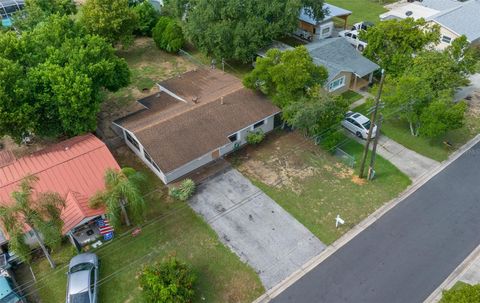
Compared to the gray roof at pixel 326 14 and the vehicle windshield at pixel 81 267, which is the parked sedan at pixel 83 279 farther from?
the gray roof at pixel 326 14

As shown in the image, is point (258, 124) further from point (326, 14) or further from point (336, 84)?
point (326, 14)

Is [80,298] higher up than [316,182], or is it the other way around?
[80,298]

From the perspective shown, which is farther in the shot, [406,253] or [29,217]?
[406,253]

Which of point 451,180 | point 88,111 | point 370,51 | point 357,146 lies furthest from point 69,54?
point 451,180

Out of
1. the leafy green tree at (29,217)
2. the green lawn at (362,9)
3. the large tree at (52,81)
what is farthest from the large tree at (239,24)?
the leafy green tree at (29,217)

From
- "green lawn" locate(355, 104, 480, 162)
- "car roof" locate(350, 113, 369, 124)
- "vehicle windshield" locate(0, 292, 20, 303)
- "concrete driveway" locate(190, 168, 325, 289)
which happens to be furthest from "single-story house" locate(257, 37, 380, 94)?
"vehicle windshield" locate(0, 292, 20, 303)

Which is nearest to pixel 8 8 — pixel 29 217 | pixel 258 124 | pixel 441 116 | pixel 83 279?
pixel 258 124

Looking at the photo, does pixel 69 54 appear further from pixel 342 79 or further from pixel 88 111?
pixel 342 79
